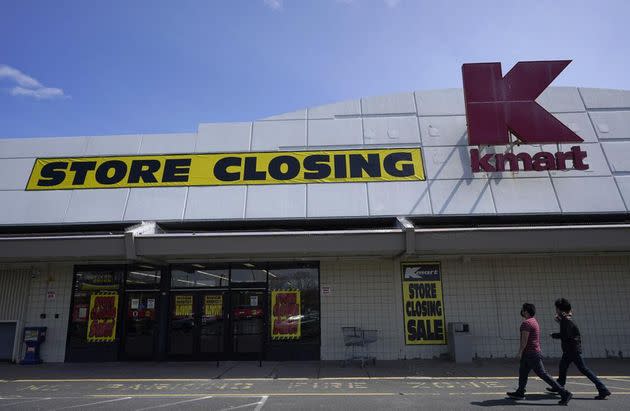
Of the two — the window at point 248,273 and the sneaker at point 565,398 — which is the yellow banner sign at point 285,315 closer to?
the window at point 248,273

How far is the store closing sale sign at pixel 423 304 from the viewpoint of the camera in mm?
12492

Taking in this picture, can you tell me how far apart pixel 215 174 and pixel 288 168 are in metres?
2.30

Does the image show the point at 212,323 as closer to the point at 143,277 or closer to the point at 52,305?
the point at 143,277

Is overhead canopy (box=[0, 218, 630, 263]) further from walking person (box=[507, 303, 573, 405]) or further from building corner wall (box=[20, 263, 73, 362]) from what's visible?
walking person (box=[507, 303, 573, 405])

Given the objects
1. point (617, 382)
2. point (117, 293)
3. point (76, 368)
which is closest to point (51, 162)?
point (117, 293)

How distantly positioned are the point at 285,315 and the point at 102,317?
17.9 ft

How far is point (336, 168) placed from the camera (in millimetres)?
13711

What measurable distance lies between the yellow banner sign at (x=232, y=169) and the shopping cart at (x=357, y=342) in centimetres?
444

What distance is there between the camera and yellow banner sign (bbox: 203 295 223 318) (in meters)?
12.9

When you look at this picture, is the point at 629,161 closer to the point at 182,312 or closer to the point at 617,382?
the point at 617,382

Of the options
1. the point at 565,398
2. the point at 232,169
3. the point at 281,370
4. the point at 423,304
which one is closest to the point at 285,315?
the point at 281,370

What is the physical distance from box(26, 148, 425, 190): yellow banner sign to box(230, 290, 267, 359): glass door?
3454 mm

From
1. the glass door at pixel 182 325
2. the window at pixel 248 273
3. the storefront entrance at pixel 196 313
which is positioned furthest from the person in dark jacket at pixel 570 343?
the glass door at pixel 182 325

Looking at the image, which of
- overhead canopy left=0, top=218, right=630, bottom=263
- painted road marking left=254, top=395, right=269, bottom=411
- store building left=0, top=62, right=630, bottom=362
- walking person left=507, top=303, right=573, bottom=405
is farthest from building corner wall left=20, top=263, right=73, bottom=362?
walking person left=507, top=303, right=573, bottom=405
